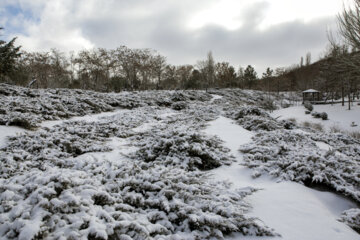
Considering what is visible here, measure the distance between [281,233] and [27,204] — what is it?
284 centimetres

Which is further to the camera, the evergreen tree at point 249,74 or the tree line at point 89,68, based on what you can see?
the evergreen tree at point 249,74

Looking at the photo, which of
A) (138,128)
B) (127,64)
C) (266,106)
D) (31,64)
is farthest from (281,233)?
(31,64)

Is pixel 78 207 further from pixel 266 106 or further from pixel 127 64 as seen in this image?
pixel 127 64

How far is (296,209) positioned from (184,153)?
249 centimetres

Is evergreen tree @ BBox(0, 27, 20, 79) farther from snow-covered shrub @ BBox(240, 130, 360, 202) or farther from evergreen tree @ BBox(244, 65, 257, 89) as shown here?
evergreen tree @ BBox(244, 65, 257, 89)

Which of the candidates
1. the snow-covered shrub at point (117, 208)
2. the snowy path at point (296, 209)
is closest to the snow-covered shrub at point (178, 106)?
the snowy path at point (296, 209)

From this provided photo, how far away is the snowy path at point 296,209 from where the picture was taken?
2256 mm

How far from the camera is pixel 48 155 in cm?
425

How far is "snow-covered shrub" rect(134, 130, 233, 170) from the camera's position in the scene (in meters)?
4.32

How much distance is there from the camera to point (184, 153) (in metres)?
4.53

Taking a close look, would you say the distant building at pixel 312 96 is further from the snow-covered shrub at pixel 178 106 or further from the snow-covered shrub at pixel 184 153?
the snow-covered shrub at pixel 184 153

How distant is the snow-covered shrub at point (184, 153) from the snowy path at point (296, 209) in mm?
517

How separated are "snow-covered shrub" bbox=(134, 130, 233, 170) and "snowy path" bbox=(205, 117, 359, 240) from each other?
1.69 feet

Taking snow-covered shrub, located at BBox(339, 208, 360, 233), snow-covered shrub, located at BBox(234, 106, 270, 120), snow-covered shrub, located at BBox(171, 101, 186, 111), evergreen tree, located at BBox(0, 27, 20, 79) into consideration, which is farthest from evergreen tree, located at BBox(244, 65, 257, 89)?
snow-covered shrub, located at BBox(339, 208, 360, 233)
